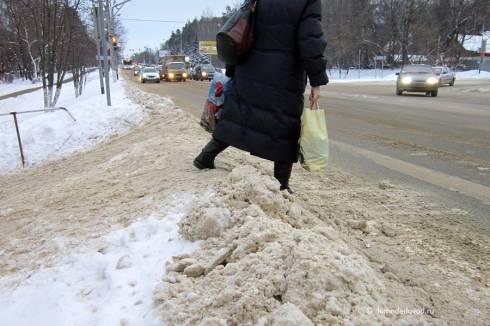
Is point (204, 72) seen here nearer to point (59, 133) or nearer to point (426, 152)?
point (59, 133)

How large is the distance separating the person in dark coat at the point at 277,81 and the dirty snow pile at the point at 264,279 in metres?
0.78

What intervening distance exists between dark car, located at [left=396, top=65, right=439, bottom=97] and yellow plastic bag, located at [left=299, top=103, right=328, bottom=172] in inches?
679

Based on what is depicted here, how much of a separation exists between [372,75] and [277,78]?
52.7m

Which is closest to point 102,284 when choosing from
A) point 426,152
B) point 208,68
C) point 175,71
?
point 426,152

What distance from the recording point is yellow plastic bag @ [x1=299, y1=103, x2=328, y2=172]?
3.22m

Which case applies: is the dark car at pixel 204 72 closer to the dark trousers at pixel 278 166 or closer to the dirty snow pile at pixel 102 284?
the dark trousers at pixel 278 166

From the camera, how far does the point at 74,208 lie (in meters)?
3.67

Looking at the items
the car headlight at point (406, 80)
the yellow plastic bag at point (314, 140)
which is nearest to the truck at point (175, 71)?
the car headlight at point (406, 80)

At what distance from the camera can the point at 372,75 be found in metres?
52.6

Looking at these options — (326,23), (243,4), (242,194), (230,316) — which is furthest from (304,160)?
(326,23)

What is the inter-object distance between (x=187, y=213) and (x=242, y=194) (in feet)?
1.30

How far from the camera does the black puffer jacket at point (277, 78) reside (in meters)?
3.01

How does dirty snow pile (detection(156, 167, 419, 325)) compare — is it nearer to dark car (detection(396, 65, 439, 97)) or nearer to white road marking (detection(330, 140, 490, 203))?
white road marking (detection(330, 140, 490, 203))

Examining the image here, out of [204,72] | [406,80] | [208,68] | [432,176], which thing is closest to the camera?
[432,176]
